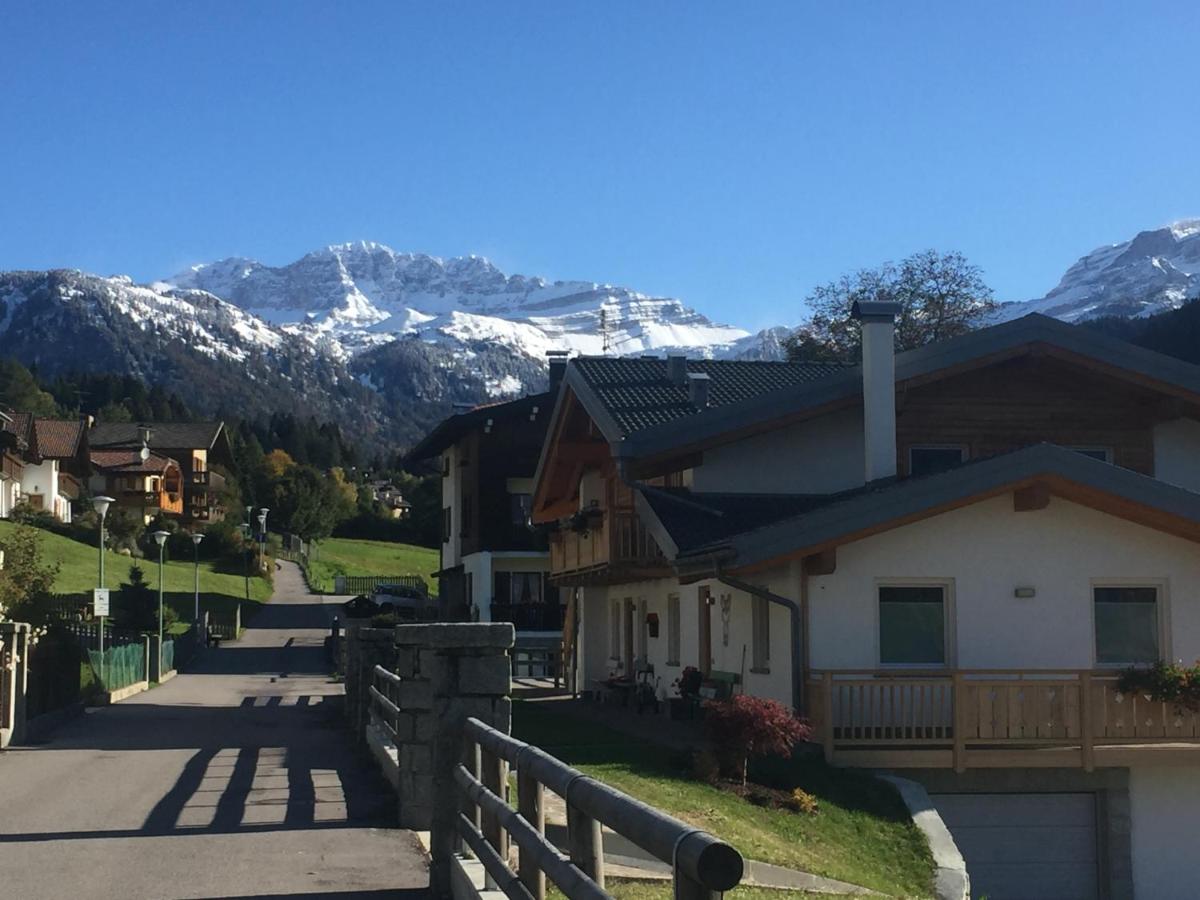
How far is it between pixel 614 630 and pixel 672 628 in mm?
6236

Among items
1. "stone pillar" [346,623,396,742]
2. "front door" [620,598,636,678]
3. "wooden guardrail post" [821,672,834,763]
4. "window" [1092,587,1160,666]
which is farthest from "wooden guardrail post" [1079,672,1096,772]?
"front door" [620,598,636,678]

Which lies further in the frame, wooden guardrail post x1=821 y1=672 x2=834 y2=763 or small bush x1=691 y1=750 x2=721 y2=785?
wooden guardrail post x1=821 y1=672 x2=834 y2=763

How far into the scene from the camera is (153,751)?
20.4m

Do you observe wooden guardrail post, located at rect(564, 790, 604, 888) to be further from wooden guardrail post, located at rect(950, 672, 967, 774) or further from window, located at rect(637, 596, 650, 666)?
window, located at rect(637, 596, 650, 666)

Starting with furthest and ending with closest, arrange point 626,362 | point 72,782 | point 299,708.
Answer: point 626,362, point 299,708, point 72,782

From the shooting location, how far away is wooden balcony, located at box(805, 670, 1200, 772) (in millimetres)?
18609

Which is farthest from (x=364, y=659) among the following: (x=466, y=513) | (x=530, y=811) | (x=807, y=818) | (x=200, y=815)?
(x=466, y=513)

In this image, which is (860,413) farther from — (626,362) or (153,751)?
(153,751)

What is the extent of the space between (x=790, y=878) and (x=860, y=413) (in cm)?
1350

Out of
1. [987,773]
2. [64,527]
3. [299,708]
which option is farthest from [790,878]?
[64,527]

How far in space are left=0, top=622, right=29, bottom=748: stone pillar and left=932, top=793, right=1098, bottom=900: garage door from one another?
39.6 ft

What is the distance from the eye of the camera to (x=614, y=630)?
3525 cm

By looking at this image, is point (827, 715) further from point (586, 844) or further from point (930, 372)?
point (586, 844)

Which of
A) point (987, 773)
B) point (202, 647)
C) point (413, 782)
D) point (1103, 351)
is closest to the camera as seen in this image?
point (413, 782)
